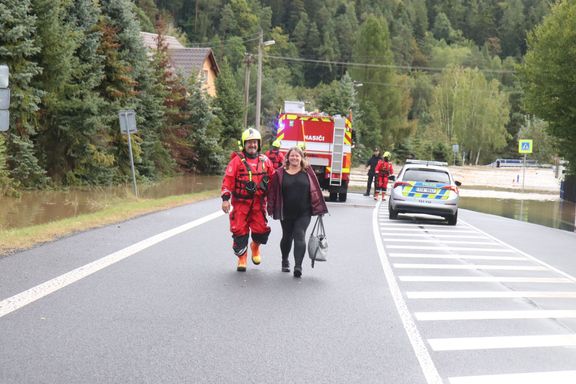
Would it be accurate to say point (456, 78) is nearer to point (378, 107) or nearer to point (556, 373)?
point (378, 107)

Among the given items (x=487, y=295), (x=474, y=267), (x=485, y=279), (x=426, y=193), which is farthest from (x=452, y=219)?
(x=487, y=295)

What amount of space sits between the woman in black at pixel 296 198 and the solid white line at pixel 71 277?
238 centimetres

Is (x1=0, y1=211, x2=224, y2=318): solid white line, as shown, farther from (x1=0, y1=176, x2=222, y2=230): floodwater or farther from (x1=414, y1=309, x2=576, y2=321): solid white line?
(x1=0, y1=176, x2=222, y2=230): floodwater

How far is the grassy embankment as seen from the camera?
12.0 m

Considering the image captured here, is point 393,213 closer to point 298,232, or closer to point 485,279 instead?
point 485,279

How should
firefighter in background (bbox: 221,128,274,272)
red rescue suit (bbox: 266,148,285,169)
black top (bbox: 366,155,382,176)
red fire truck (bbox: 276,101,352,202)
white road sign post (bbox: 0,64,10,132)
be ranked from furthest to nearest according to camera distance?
black top (bbox: 366,155,382,176)
red fire truck (bbox: 276,101,352,202)
red rescue suit (bbox: 266,148,285,169)
white road sign post (bbox: 0,64,10,132)
firefighter in background (bbox: 221,128,274,272)

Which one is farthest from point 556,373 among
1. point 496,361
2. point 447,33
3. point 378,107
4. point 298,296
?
point 447,33

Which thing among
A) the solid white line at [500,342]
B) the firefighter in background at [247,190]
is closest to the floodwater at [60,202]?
the firefighter in background at [247,190]

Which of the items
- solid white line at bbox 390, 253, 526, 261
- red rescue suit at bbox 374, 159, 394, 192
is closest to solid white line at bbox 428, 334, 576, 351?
solid white line at bbox 390, 253, 526, 261

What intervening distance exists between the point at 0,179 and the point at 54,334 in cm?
1719

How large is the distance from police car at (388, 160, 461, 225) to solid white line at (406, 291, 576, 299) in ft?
34.6

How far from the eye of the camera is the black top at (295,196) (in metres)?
9.77

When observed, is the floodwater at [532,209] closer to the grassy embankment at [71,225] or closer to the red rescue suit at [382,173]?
the red rescue suit at [382,173]

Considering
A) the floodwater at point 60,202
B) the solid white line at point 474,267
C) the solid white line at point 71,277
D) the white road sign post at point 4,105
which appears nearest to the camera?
the solid white line at point 71,277
